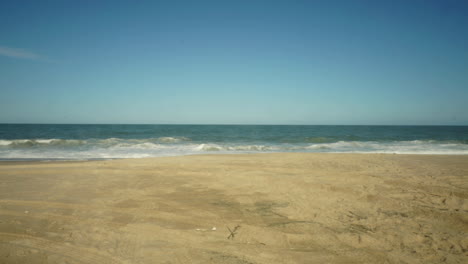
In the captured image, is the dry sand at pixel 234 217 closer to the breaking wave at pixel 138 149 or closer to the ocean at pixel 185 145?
the breaking wave at pixel 138 149

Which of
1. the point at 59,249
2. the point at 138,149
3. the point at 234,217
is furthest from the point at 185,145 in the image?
the point at 59,249

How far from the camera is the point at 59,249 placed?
3338 millimetres

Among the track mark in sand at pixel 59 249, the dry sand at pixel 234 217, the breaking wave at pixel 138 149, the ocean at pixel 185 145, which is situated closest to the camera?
the track mark in sand at pixel 59 249

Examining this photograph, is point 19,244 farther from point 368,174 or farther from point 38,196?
point 368,174

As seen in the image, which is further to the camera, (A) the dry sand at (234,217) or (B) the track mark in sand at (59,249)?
(A) the dry sand at (234,217)

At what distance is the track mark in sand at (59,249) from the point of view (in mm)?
3113

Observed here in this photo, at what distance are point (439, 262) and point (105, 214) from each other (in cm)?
541

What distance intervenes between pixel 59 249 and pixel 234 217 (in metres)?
2.75

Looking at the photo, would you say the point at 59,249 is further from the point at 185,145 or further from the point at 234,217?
the point at 185,145

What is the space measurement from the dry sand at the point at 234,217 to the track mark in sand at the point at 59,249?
0.01 metres

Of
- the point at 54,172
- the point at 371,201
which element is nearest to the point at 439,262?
the point at 371,201

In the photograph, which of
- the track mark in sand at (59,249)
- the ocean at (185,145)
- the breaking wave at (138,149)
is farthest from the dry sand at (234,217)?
the ocean at (185,145)

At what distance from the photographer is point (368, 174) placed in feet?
26.2

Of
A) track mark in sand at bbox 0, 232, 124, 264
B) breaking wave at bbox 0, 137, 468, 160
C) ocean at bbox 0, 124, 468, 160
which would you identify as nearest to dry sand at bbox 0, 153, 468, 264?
track mark in sand at bbox 0, 232, 124, 264
